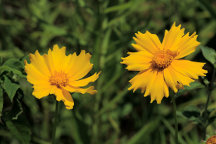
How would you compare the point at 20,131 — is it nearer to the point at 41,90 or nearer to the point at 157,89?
the point at 41,90

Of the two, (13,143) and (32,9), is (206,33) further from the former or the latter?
(13,143)

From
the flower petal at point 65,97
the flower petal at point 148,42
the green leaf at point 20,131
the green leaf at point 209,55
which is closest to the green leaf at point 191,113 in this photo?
the green leaf at point 209,55

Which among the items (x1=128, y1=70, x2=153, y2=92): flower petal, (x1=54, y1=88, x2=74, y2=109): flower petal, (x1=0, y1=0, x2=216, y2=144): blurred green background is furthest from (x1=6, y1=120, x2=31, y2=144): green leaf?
(x1=128, y1=70, x2=153, y2=92): flower petal

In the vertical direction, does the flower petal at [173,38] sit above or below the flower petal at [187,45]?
above

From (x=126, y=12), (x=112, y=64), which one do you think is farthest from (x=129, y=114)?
(x=126, y=12)

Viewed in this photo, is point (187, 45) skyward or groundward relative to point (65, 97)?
skyward

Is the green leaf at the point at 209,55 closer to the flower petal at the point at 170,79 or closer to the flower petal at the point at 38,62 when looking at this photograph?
the flower petal at the point at 170,79

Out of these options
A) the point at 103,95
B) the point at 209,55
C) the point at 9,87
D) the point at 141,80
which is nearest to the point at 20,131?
the point at 9,87
